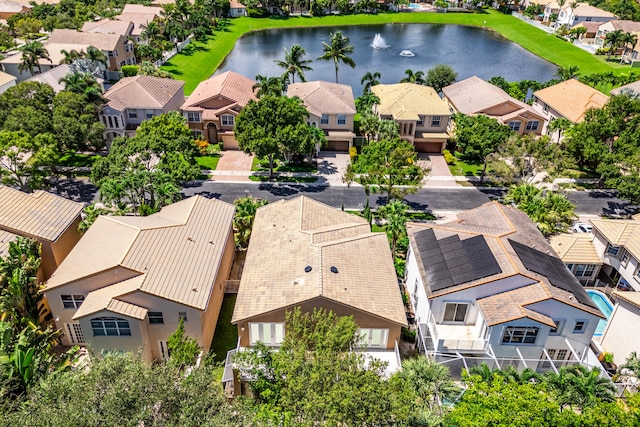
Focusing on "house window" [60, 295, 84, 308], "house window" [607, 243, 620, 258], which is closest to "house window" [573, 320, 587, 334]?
"house window" [607, 243, 620, 258]

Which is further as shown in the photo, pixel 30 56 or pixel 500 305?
pixel 30 56

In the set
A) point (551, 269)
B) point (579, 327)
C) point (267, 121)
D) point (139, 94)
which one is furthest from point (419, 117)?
point (579, 327)

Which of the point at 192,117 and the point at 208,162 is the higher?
the point at 192,117

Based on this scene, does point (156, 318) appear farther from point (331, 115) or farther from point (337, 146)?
point (331, 115)

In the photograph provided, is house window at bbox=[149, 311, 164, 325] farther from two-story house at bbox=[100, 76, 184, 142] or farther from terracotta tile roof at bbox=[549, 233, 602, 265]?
two-story house at bbox=[100, 76, 184, 142]

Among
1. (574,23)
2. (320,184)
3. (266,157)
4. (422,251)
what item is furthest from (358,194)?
(574,23)

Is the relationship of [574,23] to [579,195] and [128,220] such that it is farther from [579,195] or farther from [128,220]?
[128,220]

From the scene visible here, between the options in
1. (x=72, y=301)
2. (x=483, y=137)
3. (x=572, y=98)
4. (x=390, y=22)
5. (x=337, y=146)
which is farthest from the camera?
(x=390, y=22)
